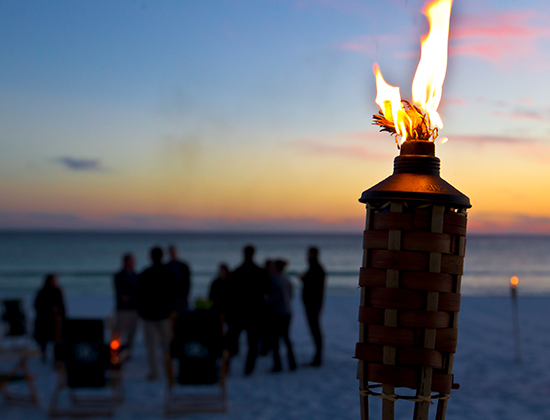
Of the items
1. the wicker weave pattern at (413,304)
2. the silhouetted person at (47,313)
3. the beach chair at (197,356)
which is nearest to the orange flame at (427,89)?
the wicker weave pattern at (413,304)

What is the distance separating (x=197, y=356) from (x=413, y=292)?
5.04 meters

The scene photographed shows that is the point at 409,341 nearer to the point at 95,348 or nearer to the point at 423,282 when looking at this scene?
A: the point at 423,282

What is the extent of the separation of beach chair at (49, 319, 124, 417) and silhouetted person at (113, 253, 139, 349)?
2089 mm

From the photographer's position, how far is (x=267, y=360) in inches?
335

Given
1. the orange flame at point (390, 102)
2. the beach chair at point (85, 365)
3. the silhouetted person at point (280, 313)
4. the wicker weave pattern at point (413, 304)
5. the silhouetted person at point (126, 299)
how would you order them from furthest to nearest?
1. the silhouetted person at point (126, 299)
2. the silhouetted person at point (280, 313)
3. the beach chair at point (85, 365)
4. the orange flame at point (390, 102)
5. the wicker weave pattern at point (413, 304)

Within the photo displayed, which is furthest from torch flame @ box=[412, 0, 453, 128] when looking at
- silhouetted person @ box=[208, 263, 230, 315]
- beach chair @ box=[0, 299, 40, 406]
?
silhouetted person @ box=[208, 263, 230, 315]

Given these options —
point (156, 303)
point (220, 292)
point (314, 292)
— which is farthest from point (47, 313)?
point (314, 292)

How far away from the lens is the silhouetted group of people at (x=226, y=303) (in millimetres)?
6953

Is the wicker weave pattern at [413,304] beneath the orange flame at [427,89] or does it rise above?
beneath

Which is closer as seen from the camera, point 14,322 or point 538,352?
point 14,322

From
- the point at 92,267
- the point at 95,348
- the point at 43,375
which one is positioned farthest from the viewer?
the point at 92,267

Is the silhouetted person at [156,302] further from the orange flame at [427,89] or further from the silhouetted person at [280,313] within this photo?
the orange flame at [427,89]

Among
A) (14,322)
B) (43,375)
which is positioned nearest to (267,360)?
(43,375)

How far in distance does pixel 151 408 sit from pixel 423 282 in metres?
5.51
